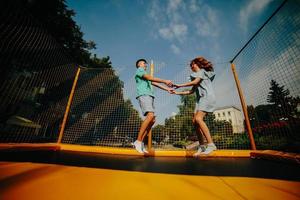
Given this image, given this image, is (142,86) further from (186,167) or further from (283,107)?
(283,107)

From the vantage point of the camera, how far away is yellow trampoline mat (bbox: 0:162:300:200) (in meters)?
0.71

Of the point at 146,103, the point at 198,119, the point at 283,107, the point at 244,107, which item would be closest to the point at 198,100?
the point at 198,119

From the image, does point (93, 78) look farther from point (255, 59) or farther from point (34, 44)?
point (255, 59)

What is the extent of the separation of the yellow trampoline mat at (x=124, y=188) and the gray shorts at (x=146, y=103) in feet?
4.95

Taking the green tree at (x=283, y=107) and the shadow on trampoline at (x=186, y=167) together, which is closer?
the shadow on trampoline at (x=186, y=167)

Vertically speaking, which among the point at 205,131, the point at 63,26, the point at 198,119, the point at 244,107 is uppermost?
the point at 63,26

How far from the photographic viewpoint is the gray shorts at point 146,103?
8.17 ft

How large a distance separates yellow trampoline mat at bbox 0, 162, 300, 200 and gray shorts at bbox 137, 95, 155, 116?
1.51 m

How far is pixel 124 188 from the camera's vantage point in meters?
0.84

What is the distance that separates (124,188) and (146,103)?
1.75m

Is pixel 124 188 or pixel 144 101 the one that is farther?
pixel 144 101

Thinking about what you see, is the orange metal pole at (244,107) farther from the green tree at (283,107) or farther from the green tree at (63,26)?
the green tree at (63,26)

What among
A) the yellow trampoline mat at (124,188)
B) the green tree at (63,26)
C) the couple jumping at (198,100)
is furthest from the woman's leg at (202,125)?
the green tree at (63,26)

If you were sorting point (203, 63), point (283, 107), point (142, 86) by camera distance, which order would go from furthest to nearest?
point (283, 107), point (203, 63), point (142, 86)
